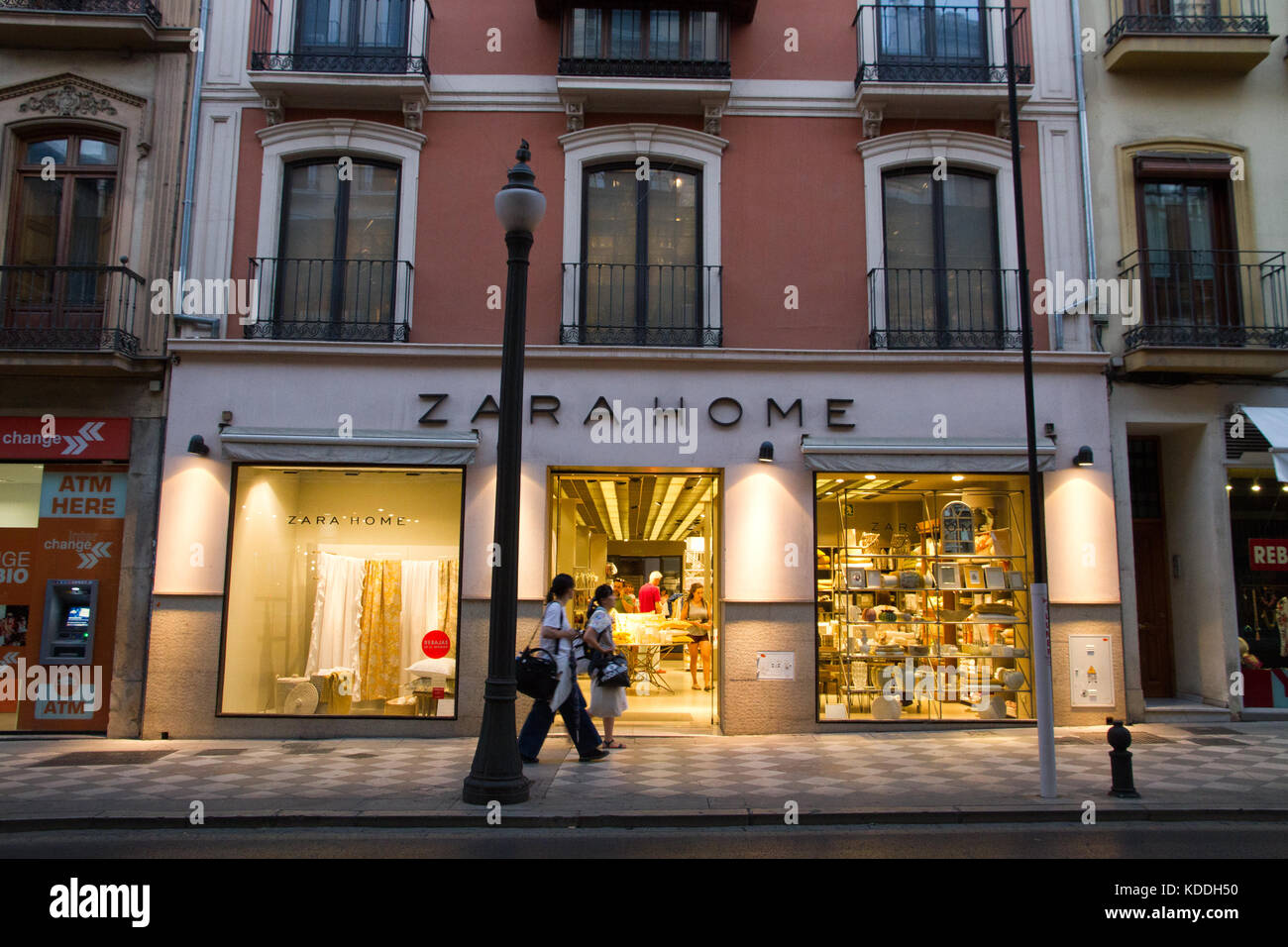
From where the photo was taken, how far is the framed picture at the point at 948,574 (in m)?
12.1

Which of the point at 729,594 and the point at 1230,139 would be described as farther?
the point at 1230,139

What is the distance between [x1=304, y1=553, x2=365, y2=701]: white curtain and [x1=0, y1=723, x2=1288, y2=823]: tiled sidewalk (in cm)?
114

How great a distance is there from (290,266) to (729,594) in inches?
290

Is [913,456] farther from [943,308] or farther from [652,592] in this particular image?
[652,592]

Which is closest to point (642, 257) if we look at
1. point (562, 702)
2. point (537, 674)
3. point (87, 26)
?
point (537, 674)

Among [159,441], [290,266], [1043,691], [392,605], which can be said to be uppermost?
[290,266]

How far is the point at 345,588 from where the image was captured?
11859mm

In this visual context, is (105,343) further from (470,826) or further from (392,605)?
(470,826)

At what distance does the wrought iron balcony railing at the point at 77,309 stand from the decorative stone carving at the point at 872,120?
387 inches

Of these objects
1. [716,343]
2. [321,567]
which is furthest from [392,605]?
[716,343]

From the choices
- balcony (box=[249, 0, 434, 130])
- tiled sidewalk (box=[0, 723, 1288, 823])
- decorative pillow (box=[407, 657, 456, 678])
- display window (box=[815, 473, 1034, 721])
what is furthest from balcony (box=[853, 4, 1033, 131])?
decorative pillow (box=[407, 657, 456, 678])

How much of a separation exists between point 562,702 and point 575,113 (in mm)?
7805

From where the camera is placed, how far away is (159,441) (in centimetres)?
1155

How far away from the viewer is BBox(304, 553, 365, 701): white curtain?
11680mm
